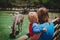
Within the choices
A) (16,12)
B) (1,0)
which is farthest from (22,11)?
(1,0)

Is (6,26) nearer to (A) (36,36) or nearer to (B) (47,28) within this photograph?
(A) (36,36)

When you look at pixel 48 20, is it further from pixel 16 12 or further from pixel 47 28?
pixel 16 12

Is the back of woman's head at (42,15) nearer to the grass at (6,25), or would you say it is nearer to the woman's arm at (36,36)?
the grass at (6,25)

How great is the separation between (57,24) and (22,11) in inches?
22.6

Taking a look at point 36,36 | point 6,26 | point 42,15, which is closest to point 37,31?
point 36,36

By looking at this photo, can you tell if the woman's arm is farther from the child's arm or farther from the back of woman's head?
the back of woman's head

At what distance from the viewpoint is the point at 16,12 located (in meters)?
4.01

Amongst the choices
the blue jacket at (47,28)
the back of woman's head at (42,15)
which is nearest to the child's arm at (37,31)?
the blue jacket at (47,28)

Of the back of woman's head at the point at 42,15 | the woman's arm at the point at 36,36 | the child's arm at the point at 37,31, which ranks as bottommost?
the woman's arm at the point at 36,36

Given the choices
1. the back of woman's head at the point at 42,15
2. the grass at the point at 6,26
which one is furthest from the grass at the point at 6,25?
the back of woman's head at the point at 42,15

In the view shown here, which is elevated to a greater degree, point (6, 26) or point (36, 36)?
point (6, 26)

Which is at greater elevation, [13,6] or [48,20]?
Result: [13,6]

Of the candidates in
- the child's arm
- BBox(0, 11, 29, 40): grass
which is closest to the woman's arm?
the child's arm

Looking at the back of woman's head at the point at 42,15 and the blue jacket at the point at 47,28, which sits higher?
the back of woman's head at the point at 42,15
